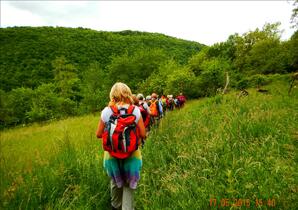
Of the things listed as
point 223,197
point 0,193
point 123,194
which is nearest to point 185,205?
point 223,197

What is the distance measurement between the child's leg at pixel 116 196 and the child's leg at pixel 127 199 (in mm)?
143

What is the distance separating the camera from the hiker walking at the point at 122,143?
285 cm

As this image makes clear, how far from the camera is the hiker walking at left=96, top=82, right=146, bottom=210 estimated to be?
2.85 metres

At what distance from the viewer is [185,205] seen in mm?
2805

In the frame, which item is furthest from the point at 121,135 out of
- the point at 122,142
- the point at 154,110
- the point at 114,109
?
the point at 154,110

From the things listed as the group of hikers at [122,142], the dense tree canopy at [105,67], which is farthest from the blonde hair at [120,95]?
the dense tree canopy at [105,67]

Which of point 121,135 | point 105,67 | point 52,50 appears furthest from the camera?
point 52,50

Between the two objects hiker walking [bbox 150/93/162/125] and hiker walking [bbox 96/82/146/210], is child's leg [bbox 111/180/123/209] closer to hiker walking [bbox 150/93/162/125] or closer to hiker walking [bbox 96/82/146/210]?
hiker walking [bbox 96/82/146/210]

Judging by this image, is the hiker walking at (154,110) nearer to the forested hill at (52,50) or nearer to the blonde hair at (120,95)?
the blonde hair at (120,95)
